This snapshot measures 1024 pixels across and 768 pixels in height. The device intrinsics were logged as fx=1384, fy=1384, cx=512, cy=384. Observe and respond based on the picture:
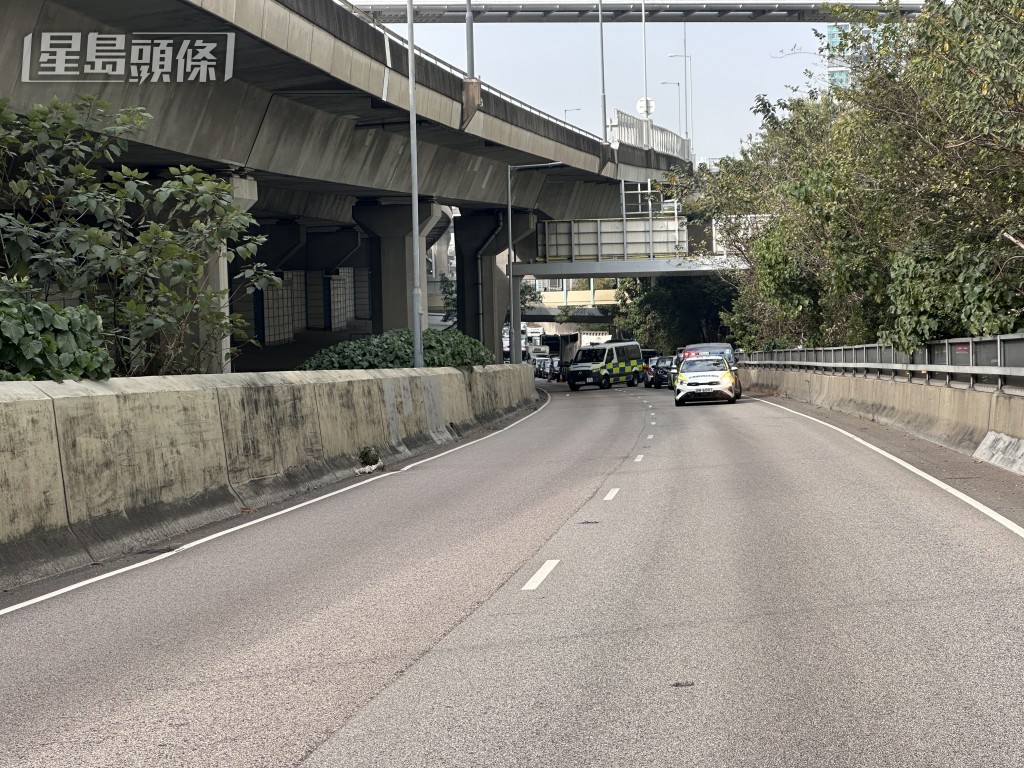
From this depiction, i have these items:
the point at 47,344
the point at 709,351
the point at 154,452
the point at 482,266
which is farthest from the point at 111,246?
the point at 482,266

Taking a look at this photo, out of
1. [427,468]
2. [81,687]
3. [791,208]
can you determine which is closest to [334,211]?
[791,208]

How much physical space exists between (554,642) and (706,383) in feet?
119

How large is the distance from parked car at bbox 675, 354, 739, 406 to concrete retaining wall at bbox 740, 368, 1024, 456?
273 centimetres

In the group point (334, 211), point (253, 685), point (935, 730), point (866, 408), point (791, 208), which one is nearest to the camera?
point (935, 730)

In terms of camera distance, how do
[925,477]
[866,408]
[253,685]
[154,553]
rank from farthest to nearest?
[866,408]
[925,477]
[154,553]
[253,685]

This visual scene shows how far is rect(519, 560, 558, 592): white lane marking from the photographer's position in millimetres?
10547

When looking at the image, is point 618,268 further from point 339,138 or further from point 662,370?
point 339,138

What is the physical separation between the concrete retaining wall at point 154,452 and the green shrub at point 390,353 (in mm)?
9962

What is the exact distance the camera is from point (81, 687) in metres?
7.74

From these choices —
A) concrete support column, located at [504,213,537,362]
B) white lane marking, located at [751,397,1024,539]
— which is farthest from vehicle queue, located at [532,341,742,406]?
white lane marking, located at [751,397,1024,539]

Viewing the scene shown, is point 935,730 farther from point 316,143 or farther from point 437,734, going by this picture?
point 316,143

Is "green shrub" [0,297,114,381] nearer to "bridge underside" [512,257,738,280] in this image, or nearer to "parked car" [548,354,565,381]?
"bridge underside" [512,257,738,280]

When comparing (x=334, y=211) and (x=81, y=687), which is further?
(x=334, y=211)

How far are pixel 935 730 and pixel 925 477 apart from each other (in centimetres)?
1287
